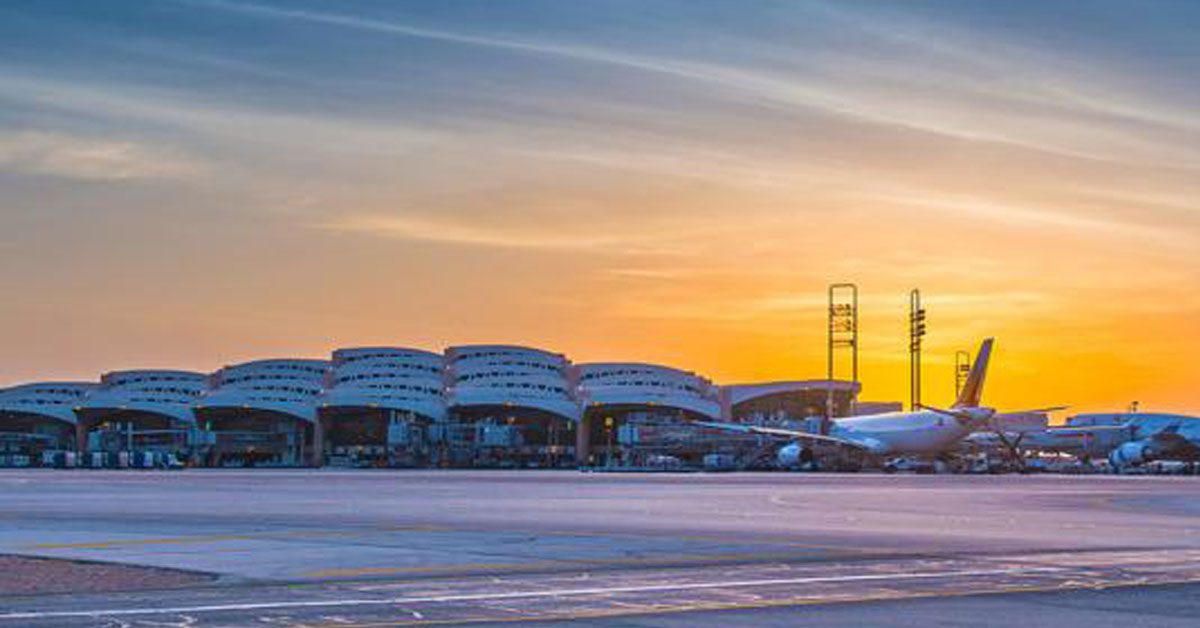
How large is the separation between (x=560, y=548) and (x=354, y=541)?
4.80m

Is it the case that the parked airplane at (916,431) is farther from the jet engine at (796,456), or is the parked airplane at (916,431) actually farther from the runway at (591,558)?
the runway at (591,558)

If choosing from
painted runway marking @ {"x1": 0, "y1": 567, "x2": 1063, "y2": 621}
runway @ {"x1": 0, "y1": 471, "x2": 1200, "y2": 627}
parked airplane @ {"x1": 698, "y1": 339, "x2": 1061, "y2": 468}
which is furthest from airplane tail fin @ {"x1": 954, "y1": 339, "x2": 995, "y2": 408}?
painted runway marking @ {"x1": 0, "y1": 567, "x2": 1063, "y2": 621}

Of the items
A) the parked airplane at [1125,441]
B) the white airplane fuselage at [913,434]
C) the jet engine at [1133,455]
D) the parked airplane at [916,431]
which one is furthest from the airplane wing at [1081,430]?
the white airplane fuselage at [913,434]

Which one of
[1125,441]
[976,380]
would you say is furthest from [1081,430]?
[976,380]

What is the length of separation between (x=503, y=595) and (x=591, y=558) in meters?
6.66

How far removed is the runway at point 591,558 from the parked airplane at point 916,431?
91.9 metres

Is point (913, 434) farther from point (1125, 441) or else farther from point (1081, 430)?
point (1125, 441)

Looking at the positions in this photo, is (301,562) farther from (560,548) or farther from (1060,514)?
(1060,514)

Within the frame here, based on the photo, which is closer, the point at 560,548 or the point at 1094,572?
the point at 1094,572

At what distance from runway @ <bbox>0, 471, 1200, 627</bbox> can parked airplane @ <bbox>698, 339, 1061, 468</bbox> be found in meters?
91.9

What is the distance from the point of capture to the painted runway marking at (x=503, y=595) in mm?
20141

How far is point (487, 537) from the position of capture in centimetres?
3566

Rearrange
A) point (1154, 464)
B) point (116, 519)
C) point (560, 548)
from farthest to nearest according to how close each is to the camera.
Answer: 1. point (1154, 464)
2. point (116, 519)
3. point (560, 548)

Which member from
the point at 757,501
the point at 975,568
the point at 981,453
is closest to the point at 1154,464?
the point at 981,453
